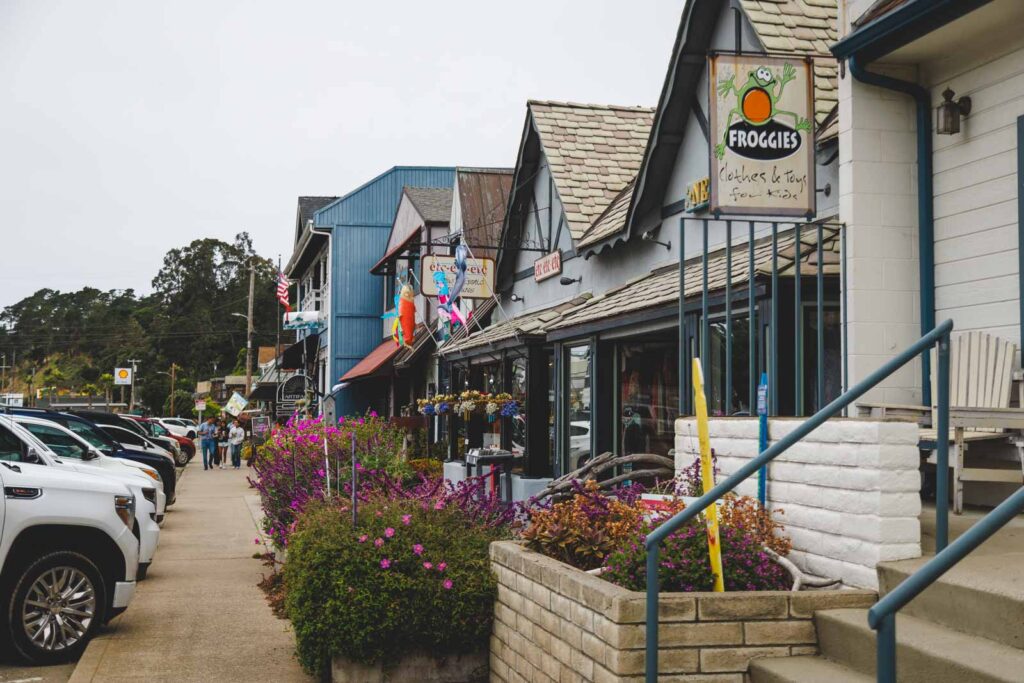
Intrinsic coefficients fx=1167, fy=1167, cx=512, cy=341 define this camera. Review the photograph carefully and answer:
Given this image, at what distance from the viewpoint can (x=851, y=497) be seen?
6.05 m

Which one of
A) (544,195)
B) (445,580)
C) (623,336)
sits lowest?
(445,580)

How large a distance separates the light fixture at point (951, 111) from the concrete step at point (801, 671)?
4617 mm

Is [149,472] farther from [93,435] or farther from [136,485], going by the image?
[136,485]

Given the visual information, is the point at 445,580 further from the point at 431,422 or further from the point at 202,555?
the point at 431,422

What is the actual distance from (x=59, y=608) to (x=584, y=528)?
4.60 meters

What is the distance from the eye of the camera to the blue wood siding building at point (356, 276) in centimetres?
3756

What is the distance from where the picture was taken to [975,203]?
8445mm

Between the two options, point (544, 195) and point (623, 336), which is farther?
point (544, 195)

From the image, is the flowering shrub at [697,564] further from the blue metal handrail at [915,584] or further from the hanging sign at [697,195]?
the hanging sign at [697,195]

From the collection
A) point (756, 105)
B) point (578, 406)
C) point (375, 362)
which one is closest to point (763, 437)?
point (756, 105)

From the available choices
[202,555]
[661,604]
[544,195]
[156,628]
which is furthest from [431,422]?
[661,604]

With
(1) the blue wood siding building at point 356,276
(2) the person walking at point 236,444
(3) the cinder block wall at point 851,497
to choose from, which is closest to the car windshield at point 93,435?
(3) the cinder block wall at point 851,497

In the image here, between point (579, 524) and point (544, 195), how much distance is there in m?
12.2

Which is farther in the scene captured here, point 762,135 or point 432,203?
point 432,203
